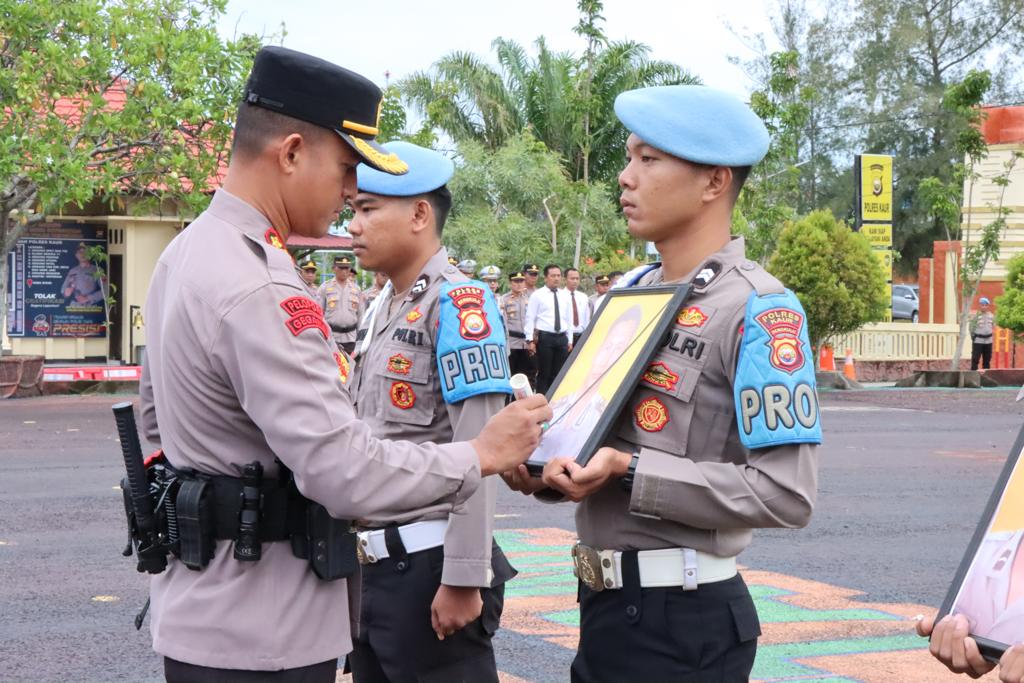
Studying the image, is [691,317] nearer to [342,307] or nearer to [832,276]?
[342,307]

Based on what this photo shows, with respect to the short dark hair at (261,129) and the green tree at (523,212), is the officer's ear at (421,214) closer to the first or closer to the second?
the short dark hair at (261,129)

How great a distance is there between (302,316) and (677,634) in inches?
42.7

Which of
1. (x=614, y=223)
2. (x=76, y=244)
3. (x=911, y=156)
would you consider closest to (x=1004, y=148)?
(x=614, y=223)

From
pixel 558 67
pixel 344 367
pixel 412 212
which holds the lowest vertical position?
pixel 344 367

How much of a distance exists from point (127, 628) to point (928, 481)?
7.92m

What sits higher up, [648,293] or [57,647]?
[648,293]

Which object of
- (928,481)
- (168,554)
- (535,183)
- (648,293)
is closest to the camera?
(168,554)

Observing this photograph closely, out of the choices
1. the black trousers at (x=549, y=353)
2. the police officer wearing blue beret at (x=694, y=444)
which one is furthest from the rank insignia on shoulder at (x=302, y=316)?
the black trousers at (x=549, y=353)

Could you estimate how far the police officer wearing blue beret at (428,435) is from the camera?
3.70 metres

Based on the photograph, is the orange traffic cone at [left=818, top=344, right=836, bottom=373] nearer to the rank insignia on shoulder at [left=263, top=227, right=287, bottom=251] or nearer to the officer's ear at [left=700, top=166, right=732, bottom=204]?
the officer's ear at [left=700, top=166, right=732, bottom=204]

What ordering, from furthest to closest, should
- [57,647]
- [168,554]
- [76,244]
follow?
1. [76,244]
2. [57,647]
3. [168,554]

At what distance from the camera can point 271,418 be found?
8.72ft

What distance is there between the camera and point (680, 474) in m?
2.96

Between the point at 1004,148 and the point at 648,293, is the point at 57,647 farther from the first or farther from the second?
the point at 1004,148
